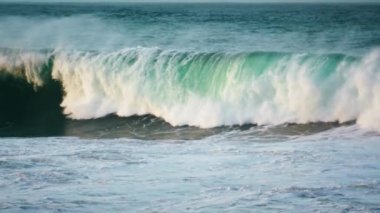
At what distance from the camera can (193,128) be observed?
1430 centimetres

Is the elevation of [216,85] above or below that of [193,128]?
above

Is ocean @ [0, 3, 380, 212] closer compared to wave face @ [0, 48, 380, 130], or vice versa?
ocean @ [0, 3, 380, 212]

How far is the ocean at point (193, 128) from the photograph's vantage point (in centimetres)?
773

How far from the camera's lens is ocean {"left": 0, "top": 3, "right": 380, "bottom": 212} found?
7.73m

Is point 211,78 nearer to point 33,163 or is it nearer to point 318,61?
point 318,61

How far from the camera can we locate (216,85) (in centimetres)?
1598

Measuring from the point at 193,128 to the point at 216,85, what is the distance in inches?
80.8

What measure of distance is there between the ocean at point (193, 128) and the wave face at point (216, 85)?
35 millimetres

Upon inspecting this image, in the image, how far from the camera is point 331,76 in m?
14.6

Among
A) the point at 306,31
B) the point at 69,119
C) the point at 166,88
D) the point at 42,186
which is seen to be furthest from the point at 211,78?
the point at 306,31

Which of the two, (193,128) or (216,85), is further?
(216,85)

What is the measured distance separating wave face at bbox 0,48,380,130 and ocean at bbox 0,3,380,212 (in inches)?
1.4

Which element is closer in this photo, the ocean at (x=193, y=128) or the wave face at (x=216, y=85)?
the ocean at (x=193, y=128)

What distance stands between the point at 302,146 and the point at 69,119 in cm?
750
